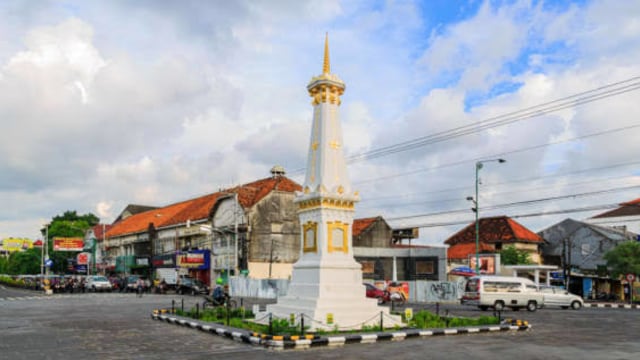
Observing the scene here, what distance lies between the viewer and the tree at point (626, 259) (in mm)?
47406

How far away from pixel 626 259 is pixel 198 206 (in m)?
41.3

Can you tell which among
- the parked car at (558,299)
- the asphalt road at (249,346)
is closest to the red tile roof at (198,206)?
the parked car at (558,299)

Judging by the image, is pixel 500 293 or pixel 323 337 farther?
pixel 500 293

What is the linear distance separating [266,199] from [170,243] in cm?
1607

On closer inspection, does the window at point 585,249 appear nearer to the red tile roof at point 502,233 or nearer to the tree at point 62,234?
the red tile roof at point 502,233

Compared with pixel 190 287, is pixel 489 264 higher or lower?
higher

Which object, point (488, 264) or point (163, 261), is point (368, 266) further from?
point (163, 261)

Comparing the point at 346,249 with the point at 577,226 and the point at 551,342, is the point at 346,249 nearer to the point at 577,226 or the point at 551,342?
the point at 551,342

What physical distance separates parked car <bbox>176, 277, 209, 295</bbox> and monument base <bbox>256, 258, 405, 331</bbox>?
31356 millimetres

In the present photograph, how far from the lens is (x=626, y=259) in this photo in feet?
157

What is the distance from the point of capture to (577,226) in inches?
2482

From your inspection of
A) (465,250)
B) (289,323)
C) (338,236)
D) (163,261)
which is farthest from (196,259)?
(289,323)

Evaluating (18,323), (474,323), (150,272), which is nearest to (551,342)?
(474,323)

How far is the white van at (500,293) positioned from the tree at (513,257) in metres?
23.7
